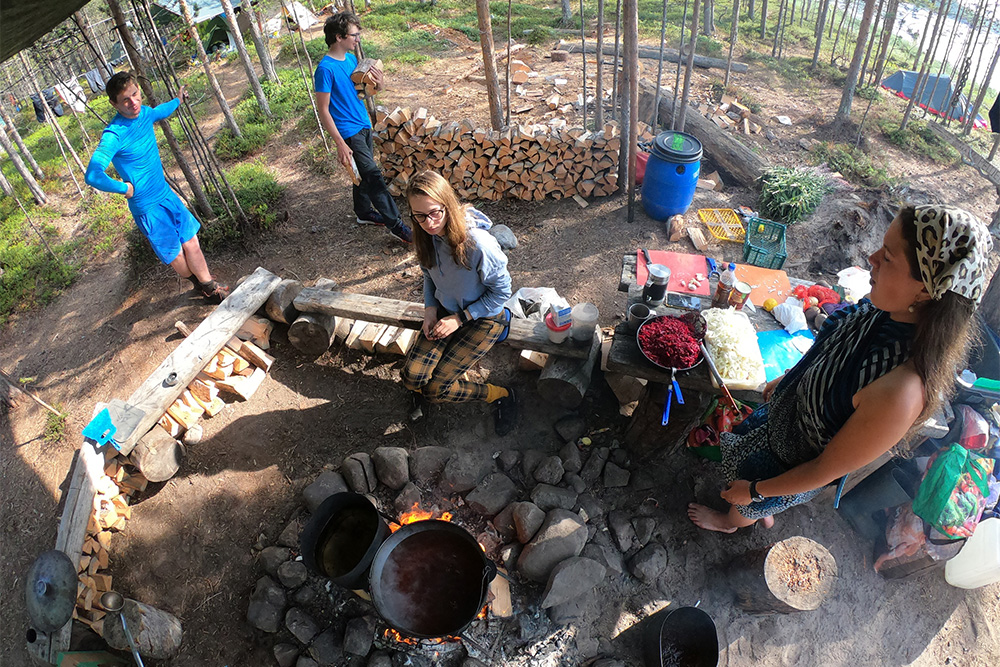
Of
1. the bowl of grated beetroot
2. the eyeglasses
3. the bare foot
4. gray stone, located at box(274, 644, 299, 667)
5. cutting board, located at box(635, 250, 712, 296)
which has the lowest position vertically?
the bare foot

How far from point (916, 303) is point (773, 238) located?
4.50 metres

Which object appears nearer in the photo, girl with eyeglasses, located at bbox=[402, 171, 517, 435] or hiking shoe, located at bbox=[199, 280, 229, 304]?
girl with eyeglasses, located at bbox=[402, 171, 517, 435]

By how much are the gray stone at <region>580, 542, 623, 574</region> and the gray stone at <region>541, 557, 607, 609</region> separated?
0.85ft

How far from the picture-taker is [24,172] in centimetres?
855

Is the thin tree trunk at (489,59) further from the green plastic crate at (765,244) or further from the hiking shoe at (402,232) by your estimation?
the green plastic crate at (765,244)

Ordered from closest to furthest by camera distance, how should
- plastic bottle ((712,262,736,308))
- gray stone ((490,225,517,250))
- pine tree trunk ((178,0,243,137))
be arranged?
plastic bottle ((712,262,736,308))
gray stone ((490,225,517,250))
pine tree trunk ((178,0,243,137))

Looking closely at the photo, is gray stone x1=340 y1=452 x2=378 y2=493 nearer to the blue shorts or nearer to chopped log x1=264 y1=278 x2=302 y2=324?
chopped log x1=264 y1=278 x2=302 y2=324

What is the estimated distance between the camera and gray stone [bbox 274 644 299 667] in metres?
2.94

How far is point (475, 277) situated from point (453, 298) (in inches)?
11.6

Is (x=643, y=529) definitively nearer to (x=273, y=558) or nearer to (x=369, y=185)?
(x=273, y=558)

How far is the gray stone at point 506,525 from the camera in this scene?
11.0 feet

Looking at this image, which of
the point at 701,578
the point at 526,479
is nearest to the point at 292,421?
the point at 526,479

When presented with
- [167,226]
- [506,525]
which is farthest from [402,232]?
[506,525]

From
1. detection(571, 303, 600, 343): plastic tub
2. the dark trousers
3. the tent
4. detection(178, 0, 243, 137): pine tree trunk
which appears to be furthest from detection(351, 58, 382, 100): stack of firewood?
the tent
